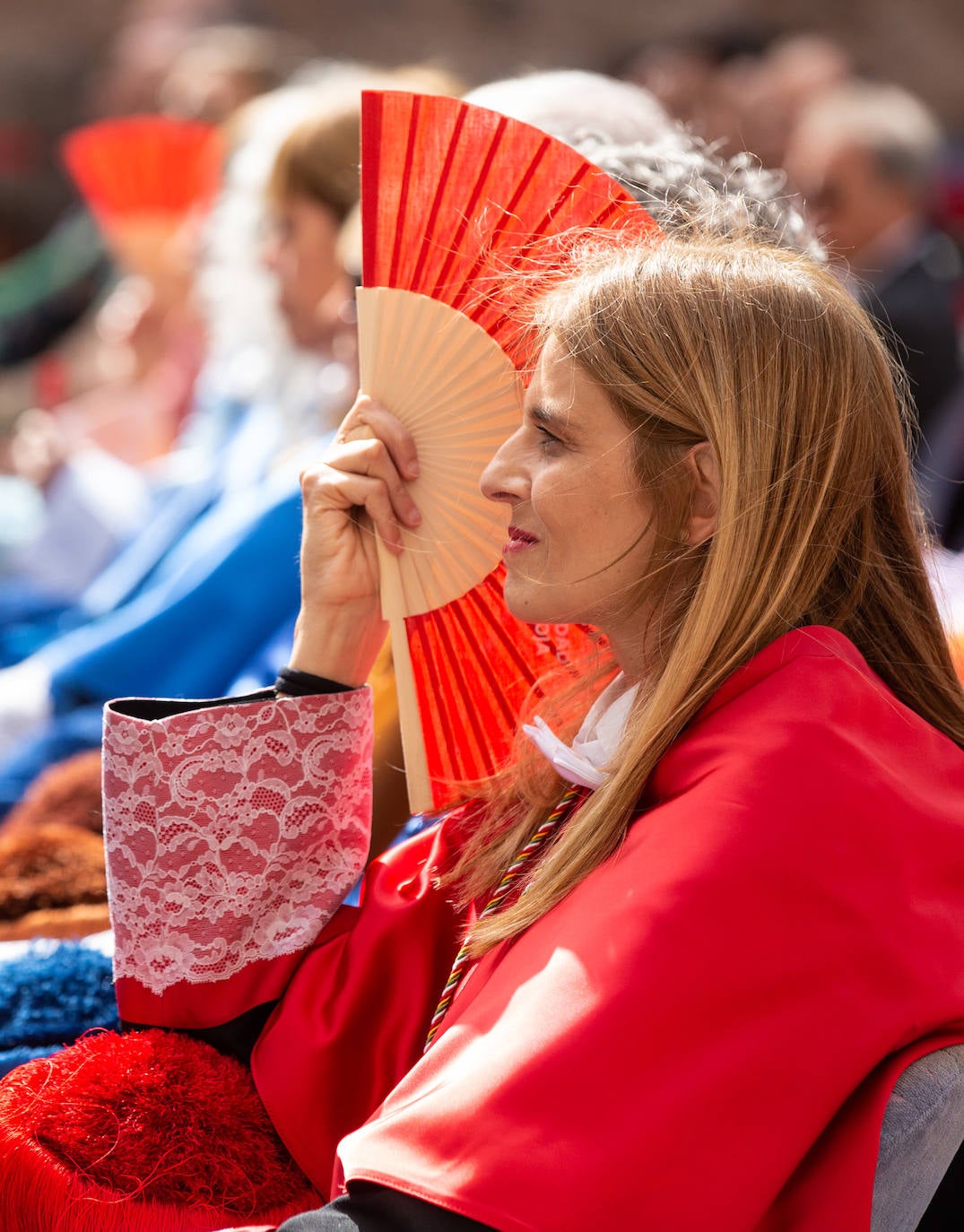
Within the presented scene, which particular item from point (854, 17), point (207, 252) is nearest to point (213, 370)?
point (207, 252)

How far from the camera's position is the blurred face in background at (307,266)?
2.63m

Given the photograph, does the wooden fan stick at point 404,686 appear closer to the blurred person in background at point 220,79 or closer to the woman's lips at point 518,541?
the woman's lips at point 518,541

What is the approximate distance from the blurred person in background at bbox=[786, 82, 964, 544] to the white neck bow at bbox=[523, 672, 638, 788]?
2.29 meters

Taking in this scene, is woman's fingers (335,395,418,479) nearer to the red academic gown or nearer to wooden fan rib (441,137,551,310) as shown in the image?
wooden fan rib (441,137,551,310)

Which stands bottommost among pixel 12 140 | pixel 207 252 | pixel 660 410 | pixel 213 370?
pixel 12 140

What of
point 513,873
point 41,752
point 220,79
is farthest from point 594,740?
point 220,79

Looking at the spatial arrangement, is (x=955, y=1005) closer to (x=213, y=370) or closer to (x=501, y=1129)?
(x=501, y=1129)

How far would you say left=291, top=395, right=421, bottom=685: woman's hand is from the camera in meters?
1.37

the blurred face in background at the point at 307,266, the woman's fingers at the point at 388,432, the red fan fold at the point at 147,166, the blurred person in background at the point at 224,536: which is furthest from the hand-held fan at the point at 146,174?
the woman's fingers at the point at 388,432

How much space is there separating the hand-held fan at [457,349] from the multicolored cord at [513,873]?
168 mm

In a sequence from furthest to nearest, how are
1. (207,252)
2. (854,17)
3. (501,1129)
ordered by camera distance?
(854,17) → (207,252) → (501,1129)

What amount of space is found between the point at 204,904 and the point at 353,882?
15 cm

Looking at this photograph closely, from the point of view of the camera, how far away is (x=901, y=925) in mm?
992

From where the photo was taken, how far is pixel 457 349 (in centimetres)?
131
